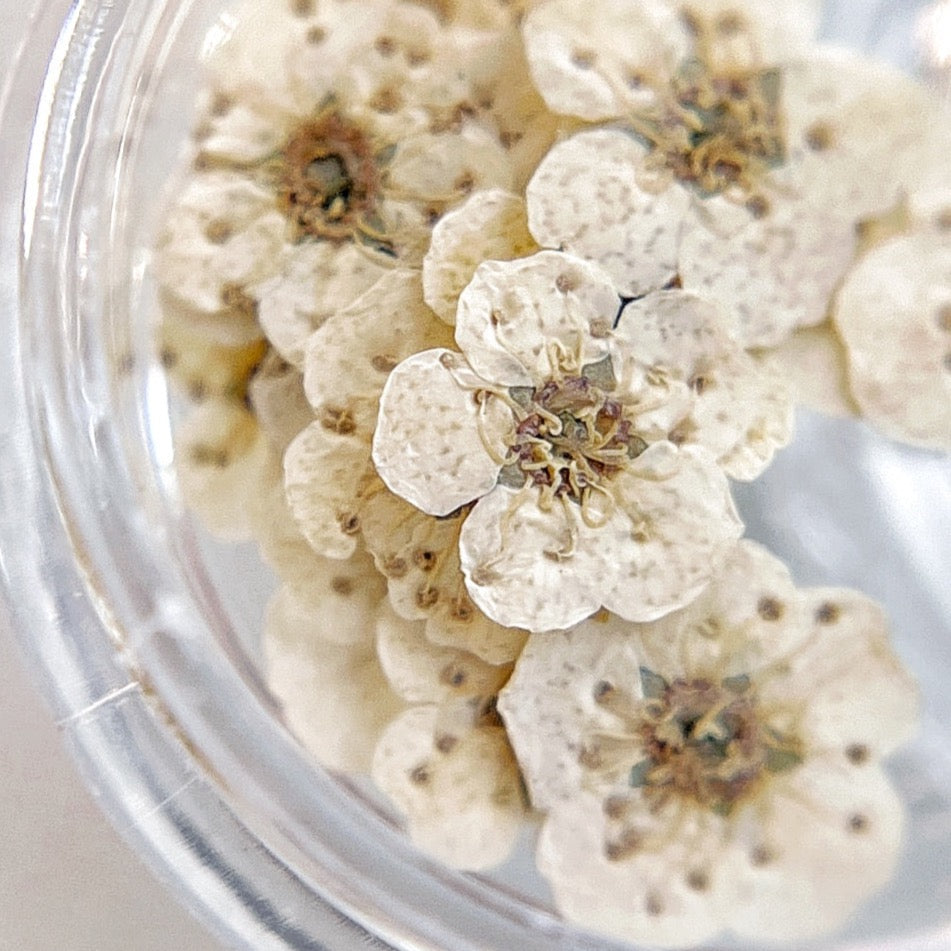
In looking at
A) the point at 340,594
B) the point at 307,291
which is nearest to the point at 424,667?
the point at 340,594

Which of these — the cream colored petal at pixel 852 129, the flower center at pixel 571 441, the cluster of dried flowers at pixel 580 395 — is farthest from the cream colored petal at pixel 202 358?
the cream colored petal at pixel 852 129

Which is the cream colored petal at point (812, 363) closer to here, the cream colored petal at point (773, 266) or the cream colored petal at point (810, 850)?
the cream colored petal at point (773, 266)

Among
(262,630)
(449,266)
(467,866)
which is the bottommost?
(467,866)

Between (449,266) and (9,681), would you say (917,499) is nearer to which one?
(449,266)

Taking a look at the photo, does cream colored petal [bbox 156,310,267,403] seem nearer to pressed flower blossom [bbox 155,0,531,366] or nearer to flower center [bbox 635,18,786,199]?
pressed flower blossom [bbox 155,0,531,366]

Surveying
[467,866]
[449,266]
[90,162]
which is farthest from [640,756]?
[90,162]
